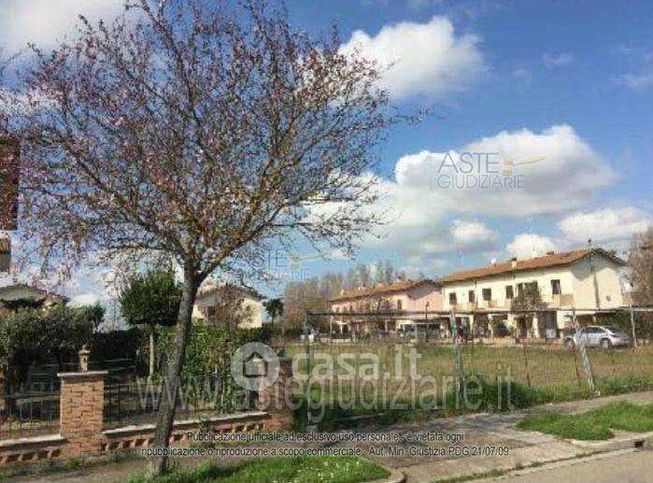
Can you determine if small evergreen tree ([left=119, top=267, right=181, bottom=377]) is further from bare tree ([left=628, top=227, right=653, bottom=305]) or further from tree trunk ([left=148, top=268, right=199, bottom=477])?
bare tree ([left=628, top=227, right=653, bottom=305])

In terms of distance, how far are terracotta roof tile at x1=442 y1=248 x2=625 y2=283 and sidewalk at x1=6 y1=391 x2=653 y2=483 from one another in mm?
43469

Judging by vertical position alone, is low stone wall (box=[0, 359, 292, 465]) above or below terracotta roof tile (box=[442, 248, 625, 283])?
below

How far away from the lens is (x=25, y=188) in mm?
7473

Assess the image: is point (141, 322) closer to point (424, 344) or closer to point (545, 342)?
point (424, 344)

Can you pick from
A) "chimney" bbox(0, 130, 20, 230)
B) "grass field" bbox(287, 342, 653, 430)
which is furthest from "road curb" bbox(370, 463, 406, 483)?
"chimney" bbox(0, 130, 20, 230)

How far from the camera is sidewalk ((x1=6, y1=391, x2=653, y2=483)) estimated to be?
8.25 meters

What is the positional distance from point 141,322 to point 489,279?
149ft

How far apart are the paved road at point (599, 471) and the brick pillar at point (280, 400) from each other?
12.1ft

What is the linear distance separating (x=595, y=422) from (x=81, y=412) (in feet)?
27.8

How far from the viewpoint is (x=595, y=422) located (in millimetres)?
11109

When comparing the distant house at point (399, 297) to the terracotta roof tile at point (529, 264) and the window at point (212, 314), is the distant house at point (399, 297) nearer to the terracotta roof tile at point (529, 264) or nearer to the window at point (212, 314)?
the terracotta roof tile at point (529, 264)

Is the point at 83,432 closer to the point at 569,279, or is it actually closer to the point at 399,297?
the point at 569,279

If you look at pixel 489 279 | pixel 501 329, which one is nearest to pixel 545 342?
pixel 501 329

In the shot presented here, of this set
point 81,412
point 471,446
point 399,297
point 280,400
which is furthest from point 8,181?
point 399,297
